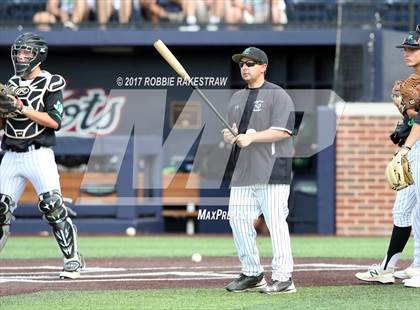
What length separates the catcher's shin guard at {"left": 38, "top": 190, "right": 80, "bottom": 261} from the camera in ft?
31.4

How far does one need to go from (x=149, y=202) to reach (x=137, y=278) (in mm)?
8241

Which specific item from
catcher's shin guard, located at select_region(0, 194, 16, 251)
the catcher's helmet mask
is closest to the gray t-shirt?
the catcher's helmet mask

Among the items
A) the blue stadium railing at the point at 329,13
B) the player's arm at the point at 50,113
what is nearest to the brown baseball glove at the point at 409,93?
the player's arm at the point at 50,113

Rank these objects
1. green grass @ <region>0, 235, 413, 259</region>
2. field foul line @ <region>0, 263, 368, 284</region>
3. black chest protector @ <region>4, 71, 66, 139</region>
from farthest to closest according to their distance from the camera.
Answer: green grass @ <region>0, 235, 413, 259</region>
field foul line @ <region>0, 263, 368, 284</region>
black chest protector @ <region>4, 71, 66, 139</region>

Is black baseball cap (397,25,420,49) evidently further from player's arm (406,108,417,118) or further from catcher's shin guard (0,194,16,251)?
catcher's shin guard (0,194,16,251)

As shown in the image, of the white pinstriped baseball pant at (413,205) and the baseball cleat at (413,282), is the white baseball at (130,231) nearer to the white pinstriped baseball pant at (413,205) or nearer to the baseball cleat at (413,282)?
the white pinstriped baseball pant at (413,205)

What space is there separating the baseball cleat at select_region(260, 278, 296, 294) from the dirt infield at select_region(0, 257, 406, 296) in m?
0.67

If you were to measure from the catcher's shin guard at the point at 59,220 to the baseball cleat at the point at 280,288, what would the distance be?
2.17m

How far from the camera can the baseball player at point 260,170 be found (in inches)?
332

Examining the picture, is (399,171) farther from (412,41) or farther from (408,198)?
(412,41)

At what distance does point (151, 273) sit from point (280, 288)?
2.41 m

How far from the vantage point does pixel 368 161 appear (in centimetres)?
1758

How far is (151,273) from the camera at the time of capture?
10.5 metres

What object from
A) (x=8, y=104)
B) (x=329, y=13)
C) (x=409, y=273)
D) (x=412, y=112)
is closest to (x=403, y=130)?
(x=412, y=112)
